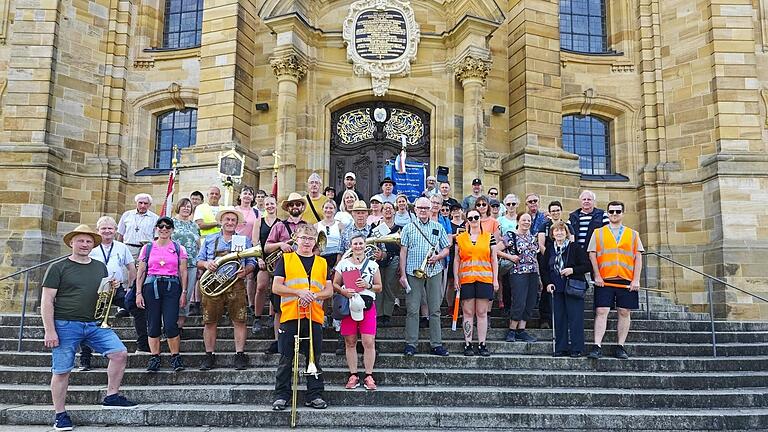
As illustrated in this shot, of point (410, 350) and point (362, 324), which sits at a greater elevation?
point (362, 324)

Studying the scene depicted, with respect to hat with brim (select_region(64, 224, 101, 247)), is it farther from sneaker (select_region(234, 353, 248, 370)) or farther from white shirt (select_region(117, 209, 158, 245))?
white shirt (select_region(117, 209, 158, 245))

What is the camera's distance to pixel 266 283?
7453mm

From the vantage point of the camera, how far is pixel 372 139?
1457cm

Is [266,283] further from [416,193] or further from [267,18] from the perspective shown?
[267,18]

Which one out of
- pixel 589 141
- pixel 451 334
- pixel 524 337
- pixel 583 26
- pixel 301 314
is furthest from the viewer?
pixel 583 26

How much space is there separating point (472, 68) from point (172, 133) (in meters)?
8.96

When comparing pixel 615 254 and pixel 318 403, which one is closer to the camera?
pixel 318 403

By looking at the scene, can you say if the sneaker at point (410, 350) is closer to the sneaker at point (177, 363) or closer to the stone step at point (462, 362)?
the stone step at point (462, 362)

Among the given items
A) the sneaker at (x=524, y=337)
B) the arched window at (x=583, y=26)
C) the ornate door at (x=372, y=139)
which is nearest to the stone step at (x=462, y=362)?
the sneaker at (x=524, y=337)

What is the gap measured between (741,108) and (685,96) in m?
1.44

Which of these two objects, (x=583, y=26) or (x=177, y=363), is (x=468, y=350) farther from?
(x=583, y=26)

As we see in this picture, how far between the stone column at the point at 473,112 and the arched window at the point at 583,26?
4.82 meters

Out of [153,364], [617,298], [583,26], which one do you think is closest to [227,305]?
[153,364]

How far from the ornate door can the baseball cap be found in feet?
26.5
